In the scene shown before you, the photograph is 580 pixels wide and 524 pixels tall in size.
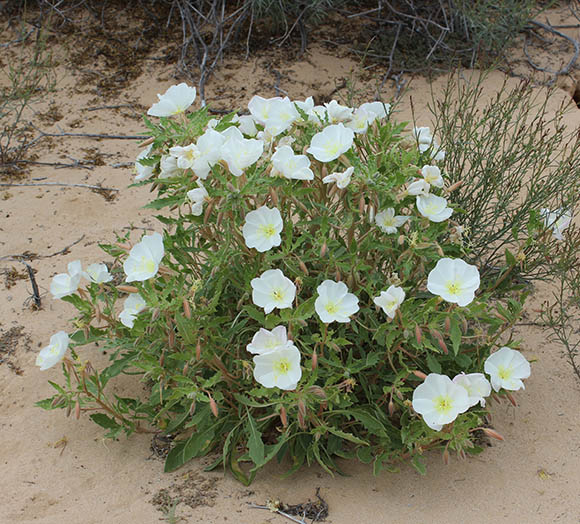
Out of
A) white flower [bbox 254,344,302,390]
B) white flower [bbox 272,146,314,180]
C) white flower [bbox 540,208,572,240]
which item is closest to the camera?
white flower [bbox 254,344,302,390]

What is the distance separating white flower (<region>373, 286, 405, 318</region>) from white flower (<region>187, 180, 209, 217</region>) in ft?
1.87

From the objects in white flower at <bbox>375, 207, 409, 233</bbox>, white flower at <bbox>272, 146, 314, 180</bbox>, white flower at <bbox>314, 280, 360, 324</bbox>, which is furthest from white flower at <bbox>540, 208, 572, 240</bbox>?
white flower at <bbox>272, 146, 314, 180</bbox>

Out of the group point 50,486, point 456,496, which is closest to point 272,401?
point 456,496

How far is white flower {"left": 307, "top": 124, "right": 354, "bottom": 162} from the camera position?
79.1 inches

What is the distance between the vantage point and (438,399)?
1.97 meters

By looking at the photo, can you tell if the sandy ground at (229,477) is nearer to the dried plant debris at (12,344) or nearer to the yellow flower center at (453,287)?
the dried plant debris at (12,344)

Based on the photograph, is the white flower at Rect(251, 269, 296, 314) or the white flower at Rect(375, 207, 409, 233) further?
the white flower at Rect(375, 207, 409, 233)

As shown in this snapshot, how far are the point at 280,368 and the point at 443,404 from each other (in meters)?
0.49

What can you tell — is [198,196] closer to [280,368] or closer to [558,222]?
[280,368]

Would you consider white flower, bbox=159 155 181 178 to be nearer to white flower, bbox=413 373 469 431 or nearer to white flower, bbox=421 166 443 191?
white flower, bbox=421 166 443 191

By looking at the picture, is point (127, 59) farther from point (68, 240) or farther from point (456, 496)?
point (456, 496)

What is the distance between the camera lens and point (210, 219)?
6.81 feet

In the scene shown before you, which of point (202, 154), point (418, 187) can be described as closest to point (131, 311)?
point (202, 154)

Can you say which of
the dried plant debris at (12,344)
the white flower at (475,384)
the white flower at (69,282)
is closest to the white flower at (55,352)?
the white flower at (69,282)
